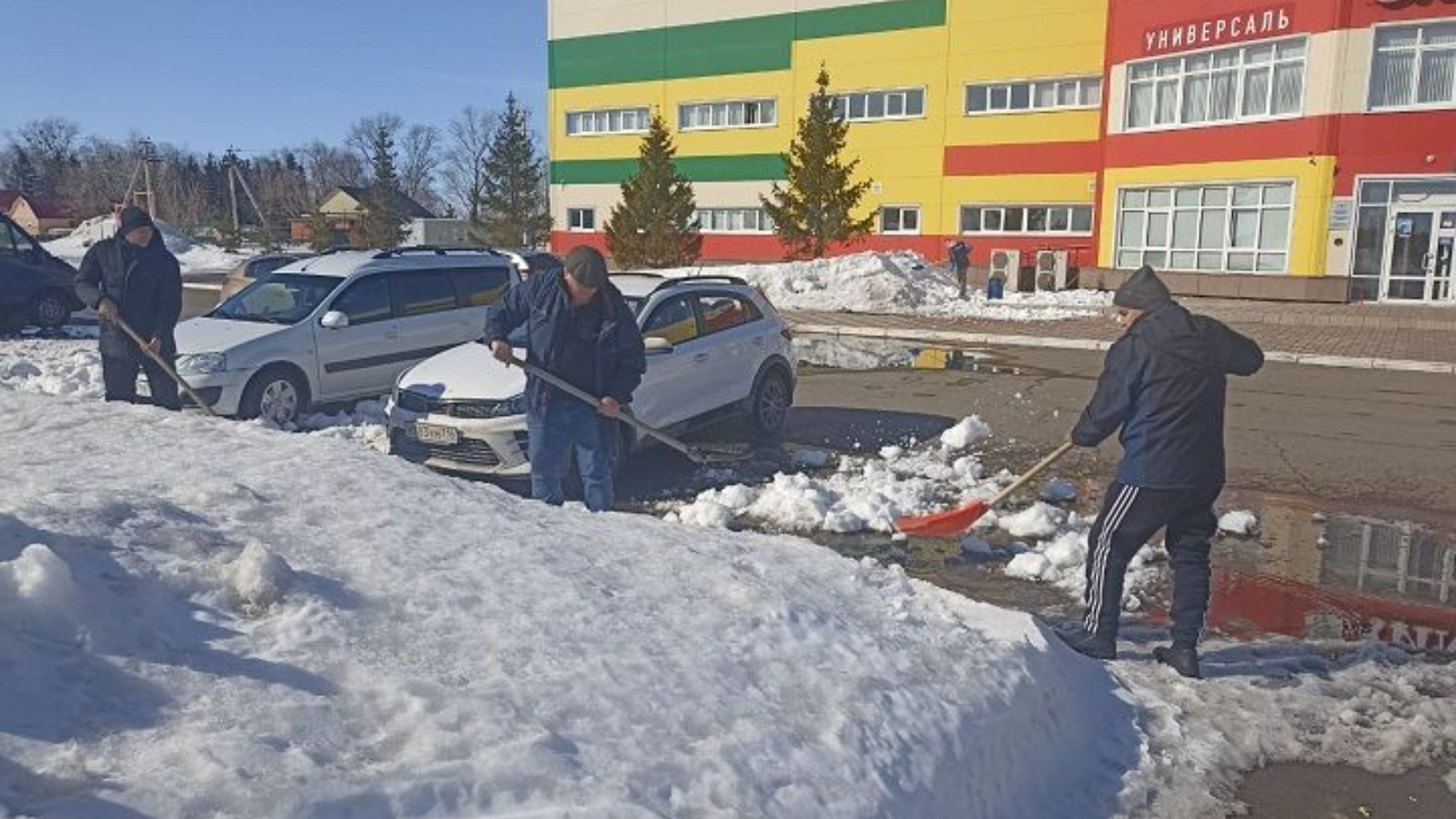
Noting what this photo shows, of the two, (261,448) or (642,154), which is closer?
(261,448)

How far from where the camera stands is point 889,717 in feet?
10.9

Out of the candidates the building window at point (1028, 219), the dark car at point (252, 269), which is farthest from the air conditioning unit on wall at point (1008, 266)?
the dark car at point (252, 269)

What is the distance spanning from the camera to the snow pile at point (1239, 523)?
24.2 feet

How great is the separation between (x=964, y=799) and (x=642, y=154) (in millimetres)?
34287

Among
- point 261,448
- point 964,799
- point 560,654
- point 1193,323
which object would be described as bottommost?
point 964,799

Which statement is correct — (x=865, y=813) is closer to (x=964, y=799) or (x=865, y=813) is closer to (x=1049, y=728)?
(x=964, y=799)

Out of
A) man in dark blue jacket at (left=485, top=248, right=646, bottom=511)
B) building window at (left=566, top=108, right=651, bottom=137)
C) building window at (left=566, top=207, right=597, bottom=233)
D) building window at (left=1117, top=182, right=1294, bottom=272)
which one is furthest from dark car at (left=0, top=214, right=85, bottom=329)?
building window at (left=566, top=207, right=597, bottom=233)

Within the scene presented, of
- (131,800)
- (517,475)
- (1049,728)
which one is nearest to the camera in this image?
(131,800)

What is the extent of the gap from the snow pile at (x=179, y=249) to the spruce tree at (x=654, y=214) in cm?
2147

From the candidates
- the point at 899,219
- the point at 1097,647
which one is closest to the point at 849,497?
the point at 1097,647

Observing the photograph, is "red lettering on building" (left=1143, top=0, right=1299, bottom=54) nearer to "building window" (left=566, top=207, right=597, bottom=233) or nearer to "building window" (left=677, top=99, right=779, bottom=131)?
"building window" (left=677, top=99, right=779, bottom=131)

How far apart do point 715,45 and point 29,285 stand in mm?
28194

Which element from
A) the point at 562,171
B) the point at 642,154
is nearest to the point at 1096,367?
the point at 642,154

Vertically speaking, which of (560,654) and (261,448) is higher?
(261,448)
